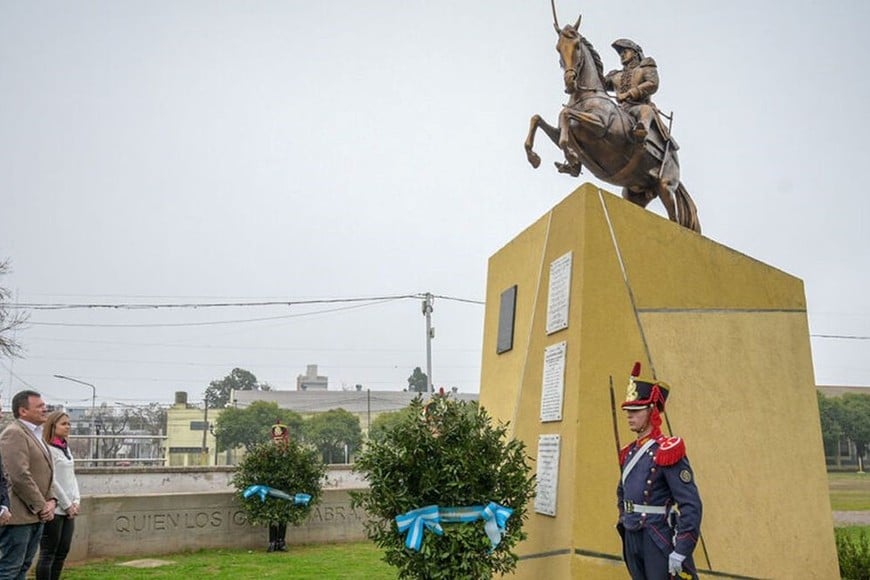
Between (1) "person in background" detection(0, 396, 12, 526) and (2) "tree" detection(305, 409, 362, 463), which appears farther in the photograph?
(2) "tree" detection(305, 409, 362, 463)

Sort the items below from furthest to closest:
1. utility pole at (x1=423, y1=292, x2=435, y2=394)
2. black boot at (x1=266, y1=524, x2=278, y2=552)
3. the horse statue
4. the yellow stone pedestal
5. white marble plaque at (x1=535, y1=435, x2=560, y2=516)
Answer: utility pole at (x1=423, y1=292, x2=435, y2=394)
black boot at (x1=266, y1=524, x2=278, y2=552)
the horse statue
white marble plaque at (x1=535, y1=435, x2=560, y2=516)
the yellow stone pedestal

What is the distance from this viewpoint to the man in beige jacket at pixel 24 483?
585 centimetres

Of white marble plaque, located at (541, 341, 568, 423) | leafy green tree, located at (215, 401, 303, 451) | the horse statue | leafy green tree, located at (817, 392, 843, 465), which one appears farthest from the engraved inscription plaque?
leafy green tree, located at (215, 401, 303, 451)

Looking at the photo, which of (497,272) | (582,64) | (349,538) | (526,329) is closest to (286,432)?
(349,538)

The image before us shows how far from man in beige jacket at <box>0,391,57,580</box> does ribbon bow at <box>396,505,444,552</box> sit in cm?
273

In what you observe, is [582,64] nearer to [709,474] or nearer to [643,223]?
[643,223]

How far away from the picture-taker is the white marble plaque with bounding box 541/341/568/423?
665 cm

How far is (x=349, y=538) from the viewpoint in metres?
13.0

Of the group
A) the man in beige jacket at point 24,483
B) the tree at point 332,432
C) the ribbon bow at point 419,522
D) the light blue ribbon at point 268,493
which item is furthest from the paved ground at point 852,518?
the tree at point 332,432

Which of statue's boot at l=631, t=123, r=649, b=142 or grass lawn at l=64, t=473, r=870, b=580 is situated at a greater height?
statue's boot at l=631, t=123, r=649, b=142

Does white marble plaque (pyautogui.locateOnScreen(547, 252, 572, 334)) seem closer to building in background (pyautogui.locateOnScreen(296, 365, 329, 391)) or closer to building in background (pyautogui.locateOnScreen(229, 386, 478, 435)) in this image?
building in background (pyautogui.locateOnScreen(229, 386, 478, 435))

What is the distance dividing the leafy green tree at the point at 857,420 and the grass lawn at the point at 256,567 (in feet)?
101

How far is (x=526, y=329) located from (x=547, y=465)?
→ 153 centimetres

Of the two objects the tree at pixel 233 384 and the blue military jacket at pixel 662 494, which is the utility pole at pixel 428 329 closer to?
the blue military jacket at pixel 662 494
